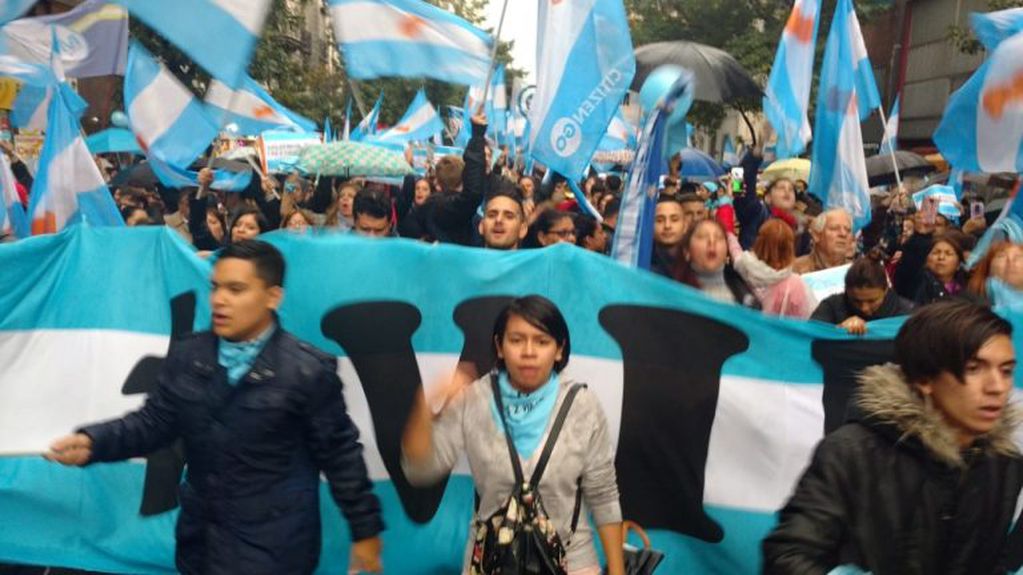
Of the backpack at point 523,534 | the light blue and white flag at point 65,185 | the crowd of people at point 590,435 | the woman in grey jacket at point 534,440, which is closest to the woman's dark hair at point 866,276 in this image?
the crowd of people at point 590,435

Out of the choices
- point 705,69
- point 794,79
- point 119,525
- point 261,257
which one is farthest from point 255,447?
point 705,69

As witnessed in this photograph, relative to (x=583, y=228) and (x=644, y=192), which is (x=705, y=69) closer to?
(x=583, y=228)

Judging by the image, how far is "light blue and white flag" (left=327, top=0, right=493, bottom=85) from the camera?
5754 millimetres

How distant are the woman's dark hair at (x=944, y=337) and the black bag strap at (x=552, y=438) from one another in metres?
0.93

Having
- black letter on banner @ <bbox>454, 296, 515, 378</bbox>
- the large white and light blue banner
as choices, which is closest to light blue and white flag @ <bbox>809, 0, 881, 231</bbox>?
the large white and light blue banner

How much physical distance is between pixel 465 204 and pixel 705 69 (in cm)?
376

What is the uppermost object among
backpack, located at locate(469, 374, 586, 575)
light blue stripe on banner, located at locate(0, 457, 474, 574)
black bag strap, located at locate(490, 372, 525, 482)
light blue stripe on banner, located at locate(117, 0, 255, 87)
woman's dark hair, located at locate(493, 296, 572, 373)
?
light blue stripe on banner, located at locate(117, 0, 255, 87)

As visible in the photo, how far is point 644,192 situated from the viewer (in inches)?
187

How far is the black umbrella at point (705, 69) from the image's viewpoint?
8516 millimetres

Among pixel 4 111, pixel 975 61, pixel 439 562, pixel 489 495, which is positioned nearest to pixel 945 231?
pixel 439 562

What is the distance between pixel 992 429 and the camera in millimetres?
1981

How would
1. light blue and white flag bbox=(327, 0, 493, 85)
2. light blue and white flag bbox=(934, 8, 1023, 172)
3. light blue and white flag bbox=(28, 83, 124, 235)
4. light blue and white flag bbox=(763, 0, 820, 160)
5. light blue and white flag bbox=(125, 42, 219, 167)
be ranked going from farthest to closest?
1. light blue and white flag bbox=(763, 0, 820, 160)
2. light blue and white flag bbox=(125, 42, 219, 167)
3. light blue and white flag bbox=(327, 0, 493, 85)
4. light blue and white flag bbox=(28, 83, 124, 235)
5. light blue and white flag bbox=(934, 8, 1023, 172)

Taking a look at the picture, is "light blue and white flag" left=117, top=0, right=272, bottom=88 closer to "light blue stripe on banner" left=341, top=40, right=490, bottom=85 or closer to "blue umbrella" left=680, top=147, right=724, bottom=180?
"light blue stripe on banner" left=341, top=40, right=490, bottom=85

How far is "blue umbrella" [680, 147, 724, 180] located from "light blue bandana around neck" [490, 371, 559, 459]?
489 inches
